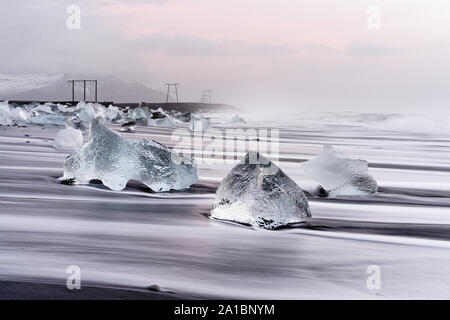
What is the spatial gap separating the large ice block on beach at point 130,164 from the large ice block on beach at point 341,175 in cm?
76

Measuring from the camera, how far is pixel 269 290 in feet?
5.87

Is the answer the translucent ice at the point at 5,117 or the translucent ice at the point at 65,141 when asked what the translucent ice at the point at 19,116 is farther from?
the translucent ice at the point at 65,141

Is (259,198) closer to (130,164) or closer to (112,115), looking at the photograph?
(130,164)

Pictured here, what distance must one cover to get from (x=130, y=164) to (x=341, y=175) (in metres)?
1.23

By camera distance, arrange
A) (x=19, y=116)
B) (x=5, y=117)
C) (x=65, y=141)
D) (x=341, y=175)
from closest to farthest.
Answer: (x=341, y=175) → (x=65, y=141) → (x=5, y=117) → (x=19, y=116)

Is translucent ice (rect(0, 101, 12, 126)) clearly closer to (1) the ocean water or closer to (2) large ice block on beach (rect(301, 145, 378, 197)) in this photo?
(1) the ocean water

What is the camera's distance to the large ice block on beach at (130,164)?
140 inches

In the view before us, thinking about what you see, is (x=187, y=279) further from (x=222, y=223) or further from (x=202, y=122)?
(x=202, y=122)

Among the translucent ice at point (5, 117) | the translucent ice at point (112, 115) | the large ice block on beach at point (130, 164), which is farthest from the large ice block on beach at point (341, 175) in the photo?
the translucent ice at point (112, 115)

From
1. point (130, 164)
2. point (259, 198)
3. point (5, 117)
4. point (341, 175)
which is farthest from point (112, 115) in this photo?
point (259, 198)

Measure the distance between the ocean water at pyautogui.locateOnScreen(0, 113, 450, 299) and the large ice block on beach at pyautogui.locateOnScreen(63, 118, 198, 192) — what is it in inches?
3.2

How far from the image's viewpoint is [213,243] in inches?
92.7
